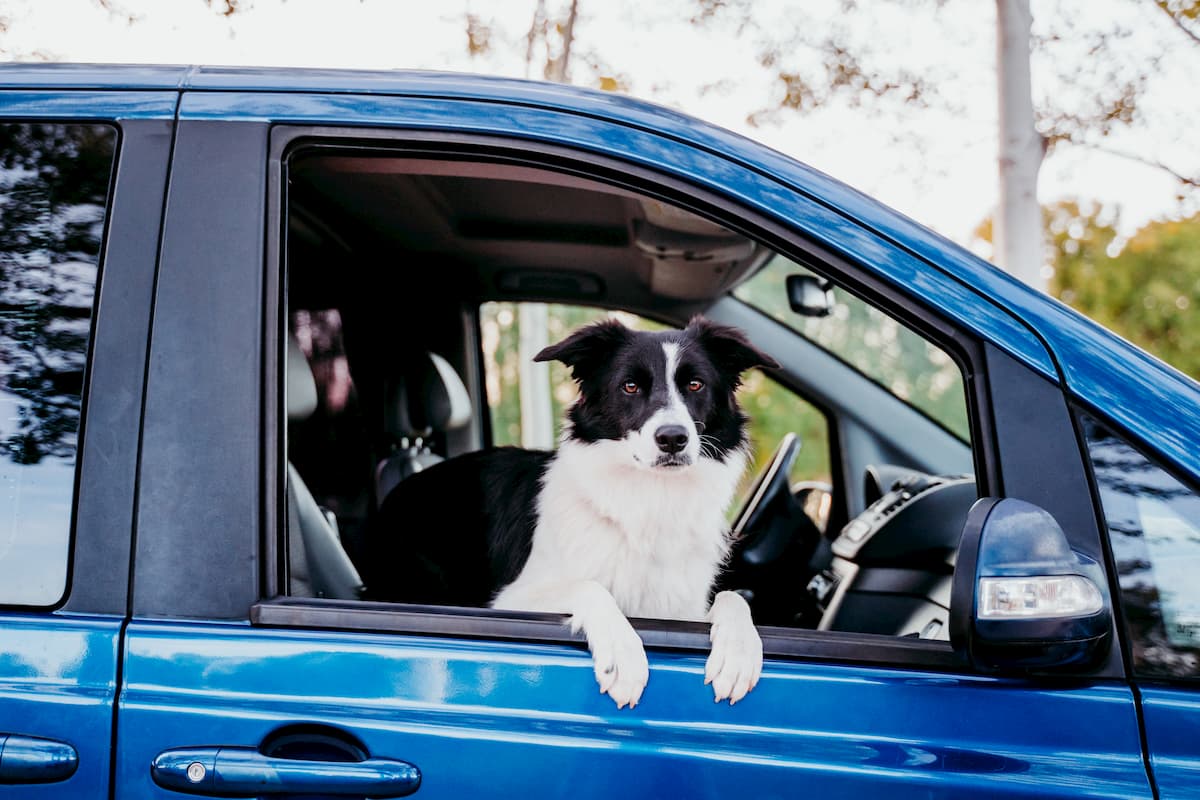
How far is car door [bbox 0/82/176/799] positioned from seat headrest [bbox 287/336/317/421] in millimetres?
974

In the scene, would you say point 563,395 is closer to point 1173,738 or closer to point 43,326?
point 43,326

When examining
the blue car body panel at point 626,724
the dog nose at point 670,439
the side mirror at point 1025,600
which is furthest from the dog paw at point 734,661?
the dog nose at point 670,439

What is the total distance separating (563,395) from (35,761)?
694cm

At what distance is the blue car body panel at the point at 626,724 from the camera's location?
1288 mm

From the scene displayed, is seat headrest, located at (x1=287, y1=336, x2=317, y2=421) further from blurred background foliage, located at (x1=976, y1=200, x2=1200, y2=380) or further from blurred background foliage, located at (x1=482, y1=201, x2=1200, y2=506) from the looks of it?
blurred background foliage, located at (x1=976, y1=200, x2=1200, y2=380)

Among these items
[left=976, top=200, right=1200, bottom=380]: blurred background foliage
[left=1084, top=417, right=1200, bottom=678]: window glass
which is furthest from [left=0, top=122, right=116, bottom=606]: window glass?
[left=976, top=200, right=1200, bottom=380]: blurred background foliage

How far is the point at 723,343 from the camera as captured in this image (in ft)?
9.00

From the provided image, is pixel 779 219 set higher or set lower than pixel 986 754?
higher

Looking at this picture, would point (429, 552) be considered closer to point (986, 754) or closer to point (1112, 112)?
point (986, 754)

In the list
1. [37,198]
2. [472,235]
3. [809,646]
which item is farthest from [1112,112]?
[37,198]

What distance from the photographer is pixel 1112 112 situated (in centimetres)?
500

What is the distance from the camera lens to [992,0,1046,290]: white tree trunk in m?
4.91

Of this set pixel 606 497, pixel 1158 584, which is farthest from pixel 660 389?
Result: pixel 1158 584

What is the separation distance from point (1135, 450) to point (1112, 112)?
434 centimetres
